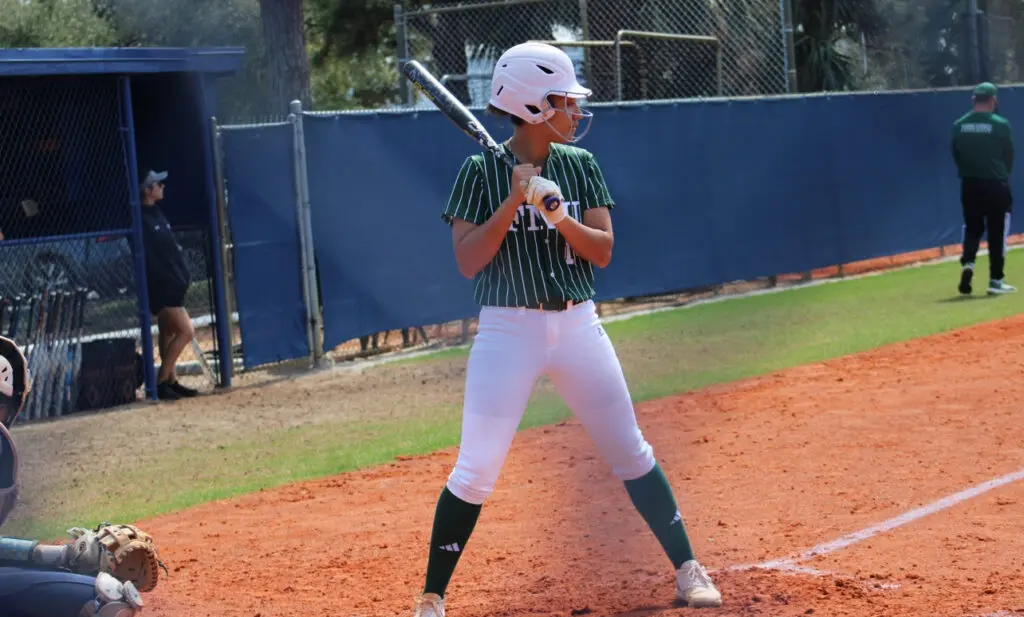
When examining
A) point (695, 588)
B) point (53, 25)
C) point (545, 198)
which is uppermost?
point (53, 25)

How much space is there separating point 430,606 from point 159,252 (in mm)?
6827

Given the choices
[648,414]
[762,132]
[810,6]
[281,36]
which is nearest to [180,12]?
[281,36]

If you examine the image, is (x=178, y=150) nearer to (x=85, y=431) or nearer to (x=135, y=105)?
(x=135, y=105)

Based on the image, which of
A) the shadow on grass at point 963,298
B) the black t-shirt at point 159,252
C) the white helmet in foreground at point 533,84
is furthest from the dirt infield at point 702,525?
the shadow on grass at point 963,298

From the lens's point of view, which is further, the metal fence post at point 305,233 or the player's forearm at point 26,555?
the metal fence post at point 305,233

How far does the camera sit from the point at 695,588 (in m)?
4.39

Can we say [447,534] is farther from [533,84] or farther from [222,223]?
[222,223]

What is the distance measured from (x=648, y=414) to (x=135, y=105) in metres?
5.70

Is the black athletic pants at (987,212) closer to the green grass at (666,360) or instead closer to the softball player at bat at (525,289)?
the green grass at (666,360)

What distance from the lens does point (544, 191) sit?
392 cm

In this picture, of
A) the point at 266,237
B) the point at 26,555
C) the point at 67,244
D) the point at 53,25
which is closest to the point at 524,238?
the point at 26,555

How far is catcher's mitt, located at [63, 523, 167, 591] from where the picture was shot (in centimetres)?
380

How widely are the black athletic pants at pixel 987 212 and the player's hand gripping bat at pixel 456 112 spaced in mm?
9890

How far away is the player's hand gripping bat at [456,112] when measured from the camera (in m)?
4.25
